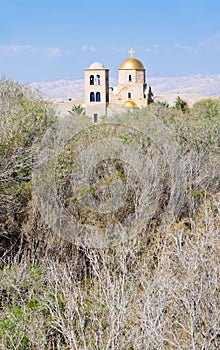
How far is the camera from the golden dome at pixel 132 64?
1596 inches

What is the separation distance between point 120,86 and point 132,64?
7.69 feet

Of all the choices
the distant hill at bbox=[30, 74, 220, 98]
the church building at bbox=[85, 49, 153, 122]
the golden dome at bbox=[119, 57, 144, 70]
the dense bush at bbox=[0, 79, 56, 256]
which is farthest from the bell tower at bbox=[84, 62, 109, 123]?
the distant hill at bbox=[30, 74, 220, 98]

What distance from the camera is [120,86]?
40.1m

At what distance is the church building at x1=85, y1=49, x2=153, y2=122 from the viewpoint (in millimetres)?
39656

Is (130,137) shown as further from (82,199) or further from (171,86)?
(171,86)

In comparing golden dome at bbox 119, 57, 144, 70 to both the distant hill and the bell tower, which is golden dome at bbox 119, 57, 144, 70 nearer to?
the bell tower

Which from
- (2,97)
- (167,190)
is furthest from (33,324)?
(2,97)

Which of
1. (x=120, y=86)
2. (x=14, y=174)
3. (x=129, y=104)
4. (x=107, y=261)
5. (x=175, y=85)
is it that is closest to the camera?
(x=107, y=261)

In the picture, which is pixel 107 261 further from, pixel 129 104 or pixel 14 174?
pixel 129 104

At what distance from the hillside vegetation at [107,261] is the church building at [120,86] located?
66.9ft

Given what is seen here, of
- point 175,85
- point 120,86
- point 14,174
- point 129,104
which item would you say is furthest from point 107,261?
point 175,85

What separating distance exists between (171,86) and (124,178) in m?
174

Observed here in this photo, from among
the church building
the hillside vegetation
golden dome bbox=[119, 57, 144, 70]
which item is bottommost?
the hillside vegetation

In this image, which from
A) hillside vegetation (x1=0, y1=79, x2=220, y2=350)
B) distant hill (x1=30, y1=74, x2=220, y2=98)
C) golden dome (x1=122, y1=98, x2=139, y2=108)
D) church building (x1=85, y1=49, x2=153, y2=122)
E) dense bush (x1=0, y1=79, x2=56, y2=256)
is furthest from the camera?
distant hill (x1=30, y1=74, x2=220, y2=98)
